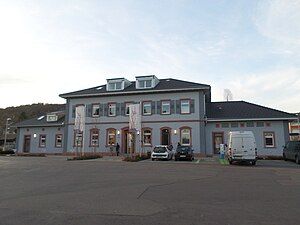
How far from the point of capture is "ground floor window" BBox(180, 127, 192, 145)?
3725cm

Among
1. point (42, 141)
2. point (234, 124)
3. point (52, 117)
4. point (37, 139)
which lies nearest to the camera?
point (234, 124)

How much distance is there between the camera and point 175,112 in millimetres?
37906

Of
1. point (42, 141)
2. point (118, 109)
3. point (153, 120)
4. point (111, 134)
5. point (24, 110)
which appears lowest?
point (42, 141)

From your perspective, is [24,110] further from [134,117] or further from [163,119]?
[134,117]

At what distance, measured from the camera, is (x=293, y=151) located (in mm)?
27328

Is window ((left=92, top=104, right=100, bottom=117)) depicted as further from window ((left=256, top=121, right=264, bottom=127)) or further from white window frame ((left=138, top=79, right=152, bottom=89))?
window ((left=256, top=121, right=264, bottom=127))

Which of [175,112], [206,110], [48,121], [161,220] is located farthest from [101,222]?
[48,121]

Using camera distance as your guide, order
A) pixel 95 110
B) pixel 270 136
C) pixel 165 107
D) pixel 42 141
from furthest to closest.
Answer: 1. pixel 42 141
2. pixel 95 110
3. pixel 165 107
4. pixel 270 136

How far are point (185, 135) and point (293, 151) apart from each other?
1285 centimetres

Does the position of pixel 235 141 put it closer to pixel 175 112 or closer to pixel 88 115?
pixel 175 112

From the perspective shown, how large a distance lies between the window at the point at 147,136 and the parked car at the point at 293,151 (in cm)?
1515

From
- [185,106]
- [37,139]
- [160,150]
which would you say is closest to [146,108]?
[185,106]

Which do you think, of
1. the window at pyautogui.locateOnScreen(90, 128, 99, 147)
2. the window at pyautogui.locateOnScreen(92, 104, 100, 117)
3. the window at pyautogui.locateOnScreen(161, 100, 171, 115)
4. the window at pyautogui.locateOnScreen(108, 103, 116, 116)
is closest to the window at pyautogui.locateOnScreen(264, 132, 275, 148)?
the window at pyautogui.locateOnScreen(161, 100, 171, 115)

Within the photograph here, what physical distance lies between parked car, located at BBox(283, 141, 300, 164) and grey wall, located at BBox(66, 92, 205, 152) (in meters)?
9.60
